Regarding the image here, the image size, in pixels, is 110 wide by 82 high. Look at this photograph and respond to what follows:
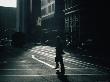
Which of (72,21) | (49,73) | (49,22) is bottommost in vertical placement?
(49,73)

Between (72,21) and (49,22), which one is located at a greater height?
(49,22)

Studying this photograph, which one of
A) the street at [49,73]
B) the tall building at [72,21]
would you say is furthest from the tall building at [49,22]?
the street at [49,73]

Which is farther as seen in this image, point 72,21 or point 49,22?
point 49,22

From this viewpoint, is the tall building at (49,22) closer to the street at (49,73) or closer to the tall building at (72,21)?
the tall building at (72,21)

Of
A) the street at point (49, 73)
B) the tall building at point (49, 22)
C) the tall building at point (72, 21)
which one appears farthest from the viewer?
the tall building at point (49, 22)

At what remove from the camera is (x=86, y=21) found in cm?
6347

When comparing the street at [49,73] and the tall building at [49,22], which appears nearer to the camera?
the street at [49,73]

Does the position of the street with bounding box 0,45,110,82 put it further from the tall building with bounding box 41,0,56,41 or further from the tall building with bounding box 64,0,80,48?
the tall building with bounding box 41,0,56,41

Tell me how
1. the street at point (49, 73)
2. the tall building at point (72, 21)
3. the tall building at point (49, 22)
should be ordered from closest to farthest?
the street at point (49, 73), the tall building at point (72, 21), the tall building at point (49, 22)

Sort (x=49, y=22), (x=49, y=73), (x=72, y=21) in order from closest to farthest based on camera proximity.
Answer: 1. (x=49, y=73)
2. (x=72, y=21)
3. (x=49, y=22)

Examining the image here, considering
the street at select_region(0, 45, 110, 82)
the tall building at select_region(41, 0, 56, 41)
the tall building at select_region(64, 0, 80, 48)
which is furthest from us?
the tall building at select_region(41, 0, 56, 41)

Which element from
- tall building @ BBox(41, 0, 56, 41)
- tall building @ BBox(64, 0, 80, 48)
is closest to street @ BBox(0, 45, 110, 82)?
tall building @ BBox(64, 0, 80, 48)

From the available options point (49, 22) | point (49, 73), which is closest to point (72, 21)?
point (49, 22)

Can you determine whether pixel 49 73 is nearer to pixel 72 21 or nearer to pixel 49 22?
pixel 72 21
